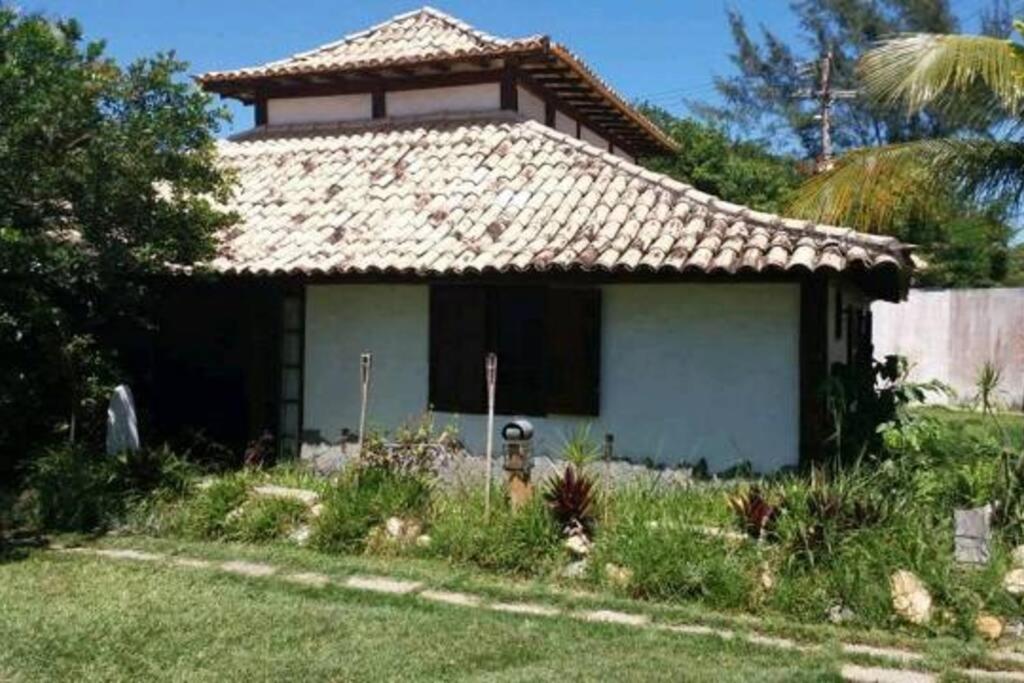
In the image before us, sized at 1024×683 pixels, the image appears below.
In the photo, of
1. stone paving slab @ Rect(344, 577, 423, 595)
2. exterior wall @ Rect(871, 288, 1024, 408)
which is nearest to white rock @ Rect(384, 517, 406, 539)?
stone paving slab @ Rect(344, 577, 423, 595)

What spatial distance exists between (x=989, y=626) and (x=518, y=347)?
570 centimetres

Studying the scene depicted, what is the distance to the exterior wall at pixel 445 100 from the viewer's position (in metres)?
14.1

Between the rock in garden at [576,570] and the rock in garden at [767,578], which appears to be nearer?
the rock in garden at [767,578]

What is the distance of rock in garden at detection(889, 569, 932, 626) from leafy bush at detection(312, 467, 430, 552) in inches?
151

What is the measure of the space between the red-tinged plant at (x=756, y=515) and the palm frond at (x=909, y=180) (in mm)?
4525

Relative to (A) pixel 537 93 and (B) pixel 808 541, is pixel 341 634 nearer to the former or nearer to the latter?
(B) pixel 808 541

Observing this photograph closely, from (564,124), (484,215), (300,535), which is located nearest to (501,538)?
(300,535)

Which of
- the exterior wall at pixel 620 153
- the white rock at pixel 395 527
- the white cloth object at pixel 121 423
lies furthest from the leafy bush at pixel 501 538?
the exterior wall at pixel 620 153

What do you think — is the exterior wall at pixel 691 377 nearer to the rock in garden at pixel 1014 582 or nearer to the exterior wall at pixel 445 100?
the rock in garden at pixel 1014 582

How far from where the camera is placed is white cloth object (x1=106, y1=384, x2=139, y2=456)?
1084cm

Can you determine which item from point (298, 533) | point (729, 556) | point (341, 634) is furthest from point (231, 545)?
point (729, 556)

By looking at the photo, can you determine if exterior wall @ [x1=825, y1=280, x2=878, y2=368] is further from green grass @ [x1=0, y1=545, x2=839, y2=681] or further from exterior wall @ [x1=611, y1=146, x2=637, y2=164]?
exterior wall @ [x1=611, y1=146, x2=637, y2=164]

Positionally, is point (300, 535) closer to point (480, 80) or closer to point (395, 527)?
point (395, 527)

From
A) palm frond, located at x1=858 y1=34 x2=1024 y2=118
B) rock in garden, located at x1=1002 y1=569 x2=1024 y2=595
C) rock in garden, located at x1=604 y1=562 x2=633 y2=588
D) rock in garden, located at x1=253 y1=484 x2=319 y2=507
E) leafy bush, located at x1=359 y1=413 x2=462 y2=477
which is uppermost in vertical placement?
palm frond, located at x1=858 y1=34 x2=1024 y2=118
